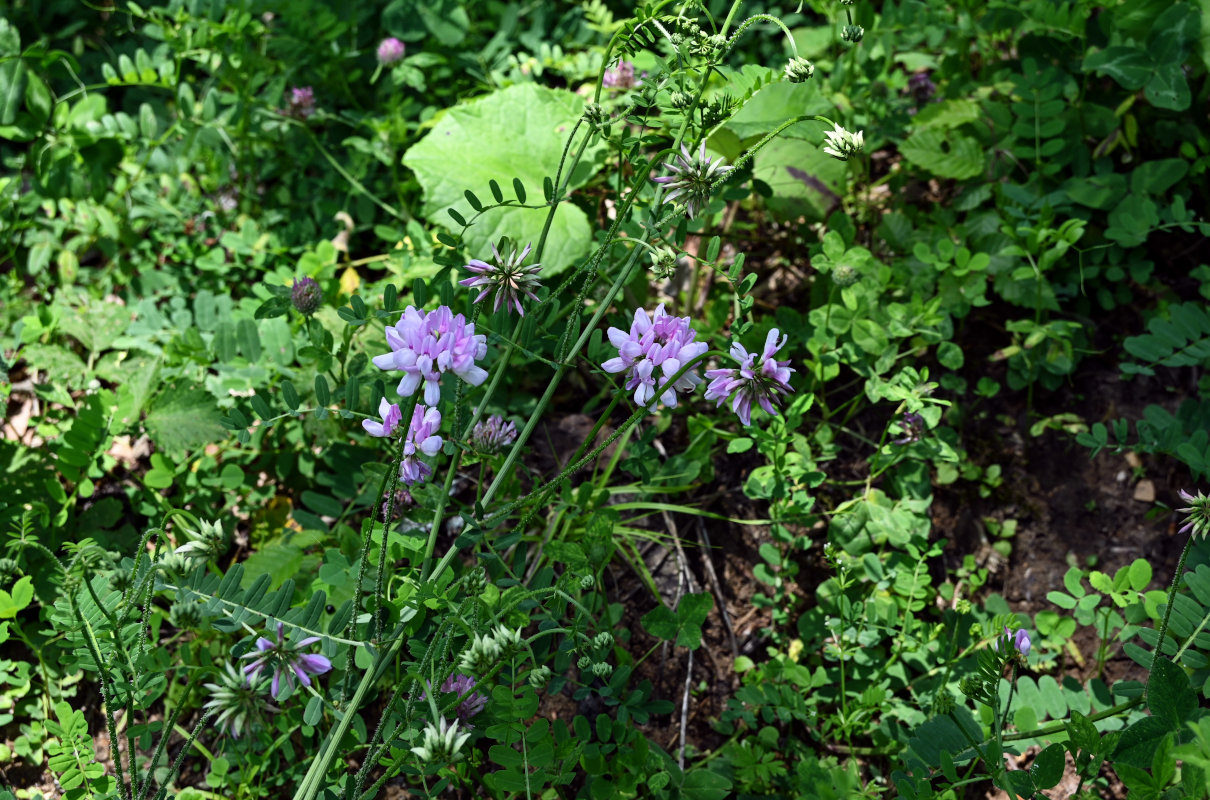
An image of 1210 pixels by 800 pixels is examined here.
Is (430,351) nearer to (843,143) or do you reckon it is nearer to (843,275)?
(843,143)

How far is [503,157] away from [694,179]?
1.22 metres

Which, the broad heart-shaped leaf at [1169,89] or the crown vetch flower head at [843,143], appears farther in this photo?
the broad heart-shaped leaf at [1169,89]

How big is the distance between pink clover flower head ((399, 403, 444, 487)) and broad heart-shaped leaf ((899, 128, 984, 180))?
1839mm

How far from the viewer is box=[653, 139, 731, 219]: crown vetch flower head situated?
62.3 inches

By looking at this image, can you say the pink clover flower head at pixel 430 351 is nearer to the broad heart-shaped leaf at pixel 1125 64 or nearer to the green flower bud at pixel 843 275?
the green flower bud at pixel 843 275

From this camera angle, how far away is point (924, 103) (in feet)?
10.1

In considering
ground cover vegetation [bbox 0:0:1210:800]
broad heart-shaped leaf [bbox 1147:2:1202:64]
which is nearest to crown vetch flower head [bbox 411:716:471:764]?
ground cover vegetation [bbox 0:0:1210:800]

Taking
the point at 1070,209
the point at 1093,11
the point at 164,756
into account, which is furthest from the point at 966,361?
the point at 164,756

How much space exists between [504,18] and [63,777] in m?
2.87

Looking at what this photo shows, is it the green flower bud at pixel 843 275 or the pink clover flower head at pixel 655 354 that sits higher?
the pink clover flower head at pixel 655 354

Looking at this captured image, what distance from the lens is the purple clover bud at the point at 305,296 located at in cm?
214

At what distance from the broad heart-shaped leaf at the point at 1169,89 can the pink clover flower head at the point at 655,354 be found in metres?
1.89

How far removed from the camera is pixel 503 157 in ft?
8.75

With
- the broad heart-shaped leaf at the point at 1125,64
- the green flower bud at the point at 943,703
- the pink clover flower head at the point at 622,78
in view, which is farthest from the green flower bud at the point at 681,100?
the broad heart-shaped leaf at the point at 1125,64
